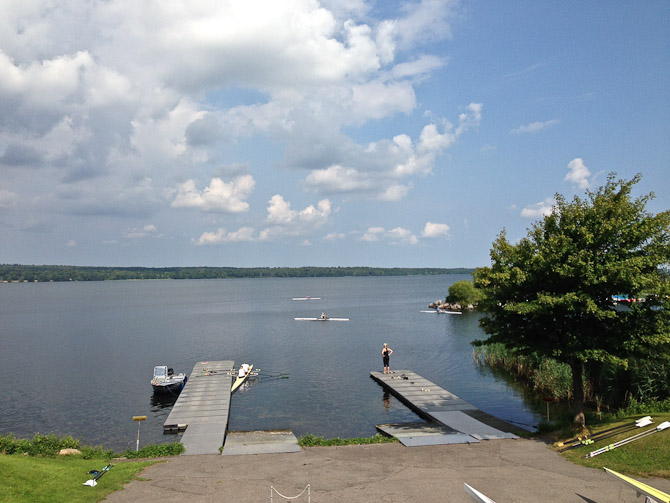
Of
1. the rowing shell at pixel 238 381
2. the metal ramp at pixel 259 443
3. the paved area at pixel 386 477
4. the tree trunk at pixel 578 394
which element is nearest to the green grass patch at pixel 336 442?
the metal ramp at pixel 259 443

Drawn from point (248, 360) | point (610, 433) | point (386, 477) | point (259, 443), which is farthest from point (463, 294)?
point (386, 477)

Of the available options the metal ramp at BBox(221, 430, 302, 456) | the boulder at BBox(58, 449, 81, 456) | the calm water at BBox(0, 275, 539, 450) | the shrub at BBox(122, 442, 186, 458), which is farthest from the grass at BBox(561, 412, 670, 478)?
the boulder at BBox(58, 449, 81, 456)

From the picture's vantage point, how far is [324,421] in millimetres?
31578

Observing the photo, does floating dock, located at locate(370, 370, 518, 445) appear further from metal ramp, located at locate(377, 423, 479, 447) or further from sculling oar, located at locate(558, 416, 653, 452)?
sculling oar, located at locate(558, 416, 653, 452)

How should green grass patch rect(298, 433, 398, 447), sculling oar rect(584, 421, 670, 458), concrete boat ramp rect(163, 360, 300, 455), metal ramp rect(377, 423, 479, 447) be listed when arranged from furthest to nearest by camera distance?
green grass patch rect(298, 433, 398, 447)
metal ramp rect(377, 423, 479, 447)
concrete boat ramp rect(163, 360, 300, 455)
sculling oar rect(584, 421, 670, 458)

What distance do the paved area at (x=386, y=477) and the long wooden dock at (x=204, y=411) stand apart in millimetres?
2707

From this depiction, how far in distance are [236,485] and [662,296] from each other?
1773 cm

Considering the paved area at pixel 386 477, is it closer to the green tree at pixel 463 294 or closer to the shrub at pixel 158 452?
the shrub at pixel 158 452

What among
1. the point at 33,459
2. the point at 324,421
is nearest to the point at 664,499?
the point at 33,459

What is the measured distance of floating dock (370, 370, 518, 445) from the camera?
A: 74.0 ft

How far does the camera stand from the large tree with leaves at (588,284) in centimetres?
2031

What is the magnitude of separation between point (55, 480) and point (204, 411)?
14802mm

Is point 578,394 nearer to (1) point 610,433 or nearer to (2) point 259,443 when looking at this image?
(1) point 610,433

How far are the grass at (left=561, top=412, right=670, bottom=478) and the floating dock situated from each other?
4066mm
